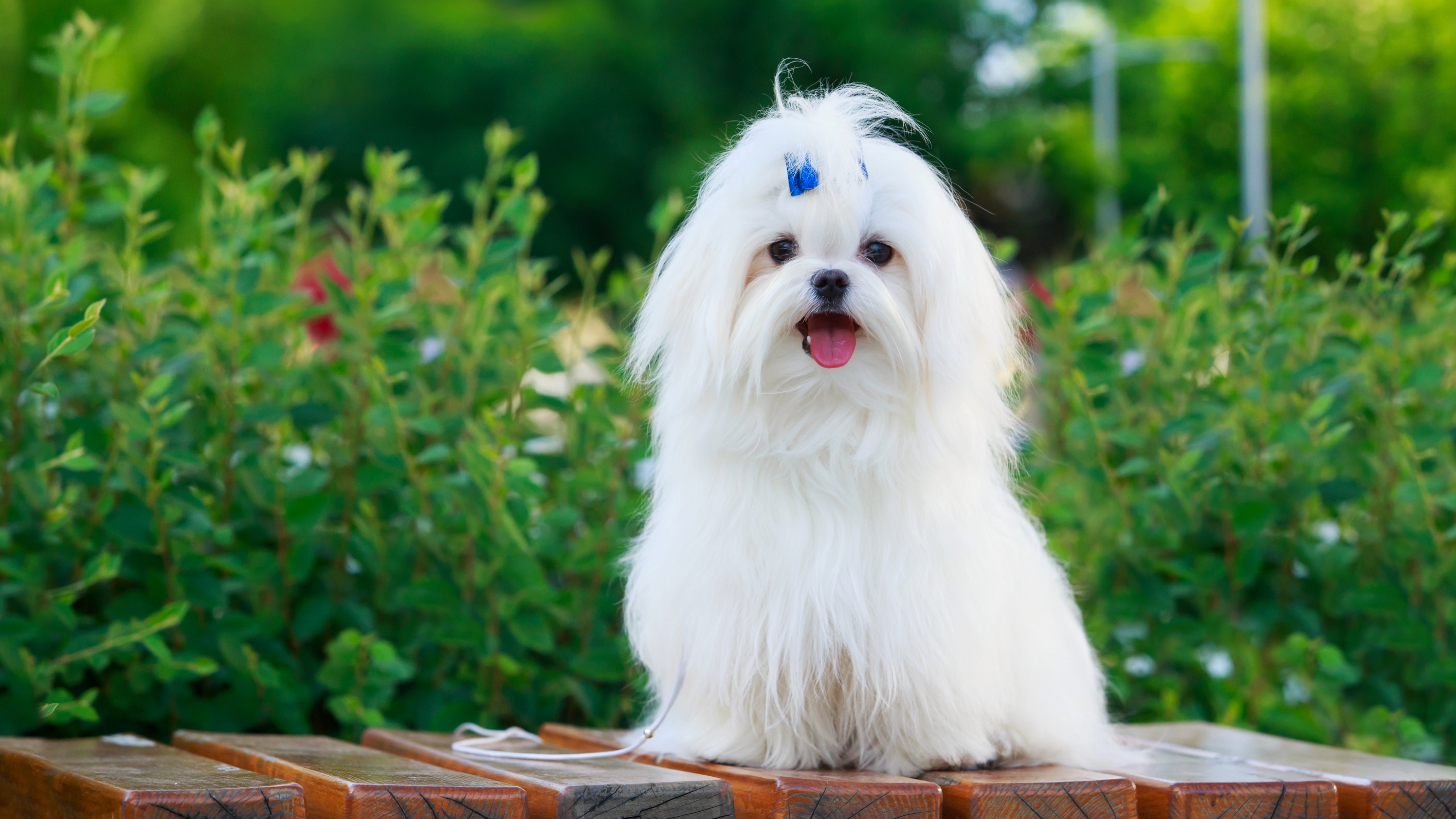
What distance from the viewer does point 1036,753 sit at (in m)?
2.50

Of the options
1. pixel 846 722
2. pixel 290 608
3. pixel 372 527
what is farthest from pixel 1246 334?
pixel 290 608

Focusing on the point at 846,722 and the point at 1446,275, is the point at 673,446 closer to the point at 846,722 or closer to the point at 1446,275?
the point at 846,722

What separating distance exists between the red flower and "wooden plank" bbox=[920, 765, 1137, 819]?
1.81 meters

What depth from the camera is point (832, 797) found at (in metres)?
2.10

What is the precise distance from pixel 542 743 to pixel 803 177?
1259 millimetres

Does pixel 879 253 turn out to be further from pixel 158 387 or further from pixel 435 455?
pixel 158 387

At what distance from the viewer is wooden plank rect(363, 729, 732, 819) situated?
2.04m

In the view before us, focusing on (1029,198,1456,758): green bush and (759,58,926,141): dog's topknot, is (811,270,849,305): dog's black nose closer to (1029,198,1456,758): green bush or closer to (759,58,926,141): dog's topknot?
(759,58,926,141): dog's topknot

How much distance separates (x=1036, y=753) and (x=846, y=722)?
1.22 ft

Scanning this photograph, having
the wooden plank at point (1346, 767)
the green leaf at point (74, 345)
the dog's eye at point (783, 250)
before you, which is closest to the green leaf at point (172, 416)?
the green leaf at point (74, 345)

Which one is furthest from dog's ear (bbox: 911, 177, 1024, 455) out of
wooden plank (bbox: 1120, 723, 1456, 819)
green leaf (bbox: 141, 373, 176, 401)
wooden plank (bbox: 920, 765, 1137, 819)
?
green leaf (bbox: 141, 373, 176, 401)

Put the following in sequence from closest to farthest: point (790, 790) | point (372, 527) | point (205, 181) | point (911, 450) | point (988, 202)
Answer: point (790, 790) → point (911, 450) → point (372, 527) → point (205, 181) → point (988, 202)

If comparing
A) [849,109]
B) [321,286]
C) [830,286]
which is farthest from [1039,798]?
[321,286]

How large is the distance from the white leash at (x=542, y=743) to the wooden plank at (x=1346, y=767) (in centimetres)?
100
